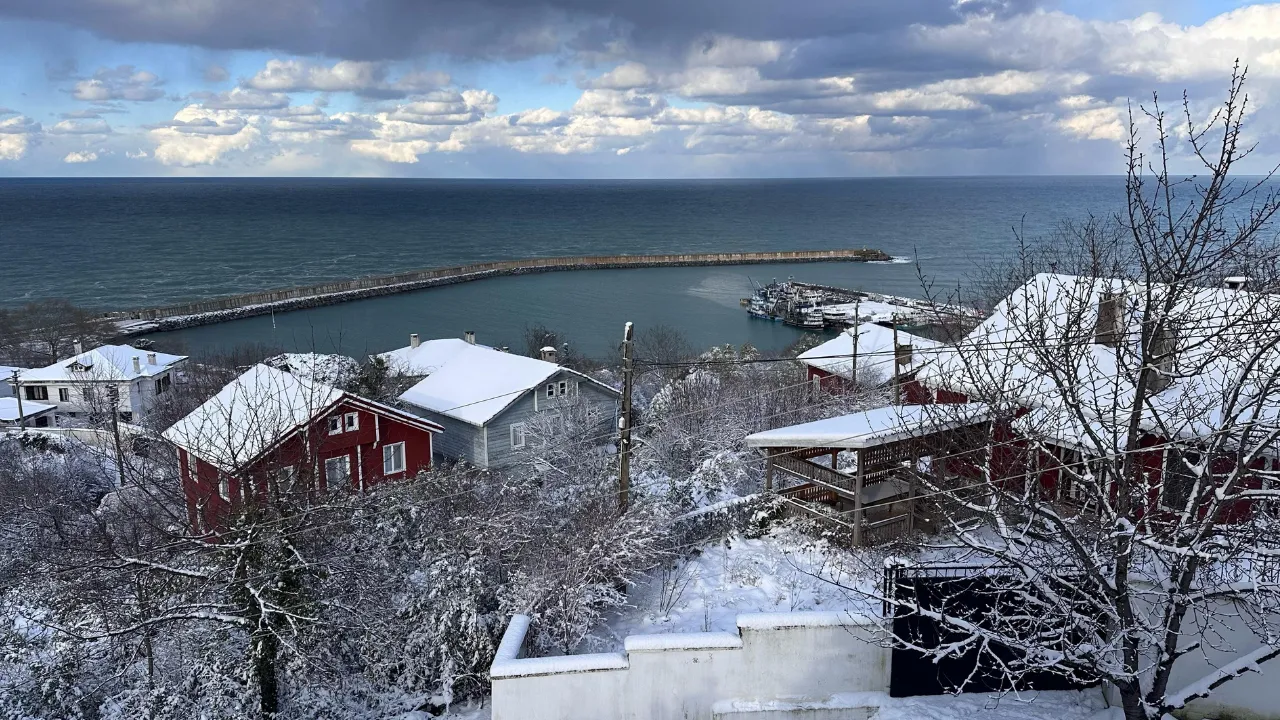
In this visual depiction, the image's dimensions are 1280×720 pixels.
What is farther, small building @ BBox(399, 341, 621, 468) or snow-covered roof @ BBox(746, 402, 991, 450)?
small building @ BBox(399, 341, 621, 468)

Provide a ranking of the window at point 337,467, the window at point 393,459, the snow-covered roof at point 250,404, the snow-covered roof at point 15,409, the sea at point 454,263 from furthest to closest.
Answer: the sea at point 454,263 → the snow-covered roof at point 15,409 → the window at point 393,459 → the window at point 337,467 → the snow-covered roof at point 250,404

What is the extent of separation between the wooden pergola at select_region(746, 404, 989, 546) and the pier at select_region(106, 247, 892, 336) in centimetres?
7321

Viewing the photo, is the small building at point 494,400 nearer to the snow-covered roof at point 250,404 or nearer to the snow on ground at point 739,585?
the snow-covered roof at point 250,404

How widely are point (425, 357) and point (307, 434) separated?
20.3 m

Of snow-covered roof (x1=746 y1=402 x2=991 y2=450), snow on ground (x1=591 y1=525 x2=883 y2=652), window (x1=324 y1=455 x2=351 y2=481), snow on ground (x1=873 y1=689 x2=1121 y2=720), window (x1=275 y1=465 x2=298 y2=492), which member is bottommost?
window (x1=324 y1=455 x2=351 y2=481)

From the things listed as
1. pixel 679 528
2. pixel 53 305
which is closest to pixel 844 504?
pixel 679 528

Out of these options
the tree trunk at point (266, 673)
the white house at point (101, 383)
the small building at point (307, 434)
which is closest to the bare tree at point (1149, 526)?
the tree trunk at point (266, 673)

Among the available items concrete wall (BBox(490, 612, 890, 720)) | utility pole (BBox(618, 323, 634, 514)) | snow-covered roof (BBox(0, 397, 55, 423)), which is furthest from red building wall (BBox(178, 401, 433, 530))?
snow-covered roof (BBox(0, 397, 55, 423))

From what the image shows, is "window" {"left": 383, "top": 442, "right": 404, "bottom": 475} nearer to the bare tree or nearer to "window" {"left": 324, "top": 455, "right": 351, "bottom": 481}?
"window" {"left": 324, "top": 455, "right": 351, "bottom": 481}

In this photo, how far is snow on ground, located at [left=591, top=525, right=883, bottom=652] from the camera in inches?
488

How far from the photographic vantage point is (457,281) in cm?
10625

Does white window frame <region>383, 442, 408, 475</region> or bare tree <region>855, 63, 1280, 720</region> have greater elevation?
bare tree <region>855, 63, 1280, 720</region>

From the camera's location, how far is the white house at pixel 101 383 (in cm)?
4447

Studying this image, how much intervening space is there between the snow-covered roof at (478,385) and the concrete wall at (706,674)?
19.9 m
